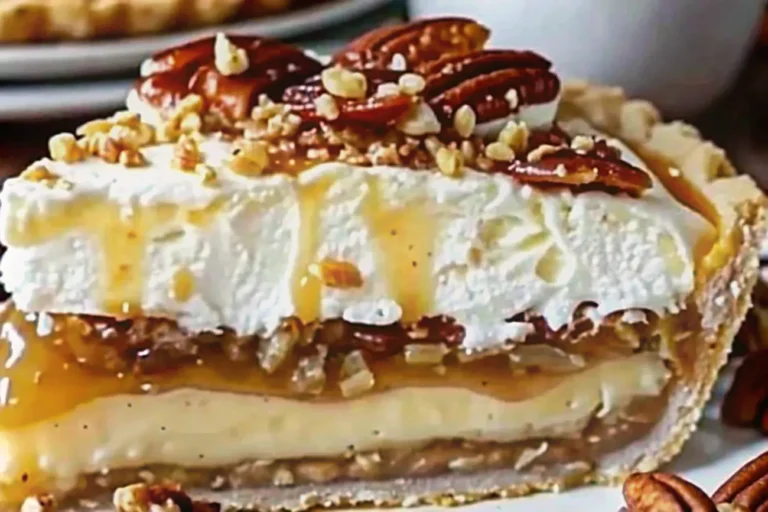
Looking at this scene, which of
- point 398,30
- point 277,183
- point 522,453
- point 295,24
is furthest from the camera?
point 295,24

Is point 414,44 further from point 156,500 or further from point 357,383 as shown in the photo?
point 156,500

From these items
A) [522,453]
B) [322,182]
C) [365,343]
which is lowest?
[522,453]

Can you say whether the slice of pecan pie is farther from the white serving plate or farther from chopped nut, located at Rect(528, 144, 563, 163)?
the white serving plate

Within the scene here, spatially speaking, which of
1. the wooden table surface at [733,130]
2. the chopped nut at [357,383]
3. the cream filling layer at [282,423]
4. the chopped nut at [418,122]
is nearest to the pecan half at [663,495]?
the cream filling layer at [282,423]

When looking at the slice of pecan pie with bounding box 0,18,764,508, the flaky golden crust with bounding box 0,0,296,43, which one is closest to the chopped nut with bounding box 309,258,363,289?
the slice of pecan pie with bounding box 0,18,764,508

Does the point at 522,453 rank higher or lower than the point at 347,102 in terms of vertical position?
lower

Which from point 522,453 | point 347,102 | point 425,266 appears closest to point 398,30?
point 347,102

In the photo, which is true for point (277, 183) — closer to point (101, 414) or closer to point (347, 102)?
point (347, 102)
